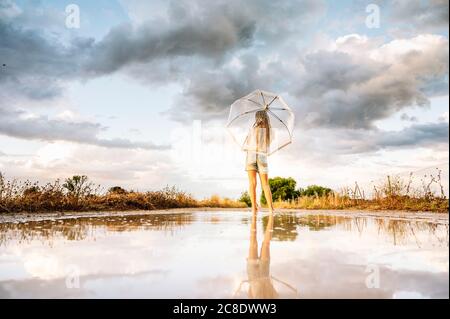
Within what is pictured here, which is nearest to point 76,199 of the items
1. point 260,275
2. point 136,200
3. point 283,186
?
point 136,200

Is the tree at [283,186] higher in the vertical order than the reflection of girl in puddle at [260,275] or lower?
higher

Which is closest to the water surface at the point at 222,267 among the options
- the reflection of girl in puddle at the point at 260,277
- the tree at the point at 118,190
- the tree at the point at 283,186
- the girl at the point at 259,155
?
the reflection of girl in puddle at the point at 260,277

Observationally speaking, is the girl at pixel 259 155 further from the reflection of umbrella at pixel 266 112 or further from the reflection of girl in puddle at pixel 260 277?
the reflection of girl in puddle at pixel 260 277

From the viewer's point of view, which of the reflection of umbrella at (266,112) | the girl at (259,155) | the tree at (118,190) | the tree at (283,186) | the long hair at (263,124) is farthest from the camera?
the tree at (283,186)

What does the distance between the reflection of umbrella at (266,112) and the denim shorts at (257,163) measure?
0.75m

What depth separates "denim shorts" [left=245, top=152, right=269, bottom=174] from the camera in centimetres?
1005

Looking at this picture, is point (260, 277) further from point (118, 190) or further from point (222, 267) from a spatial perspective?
point (118, 190)

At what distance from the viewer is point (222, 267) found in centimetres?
346

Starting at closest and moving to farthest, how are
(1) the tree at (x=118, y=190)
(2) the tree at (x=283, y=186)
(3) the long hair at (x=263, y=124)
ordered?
(3) the long hair at (x=263, y=124) < (1) the tree at (x=118, y=190) < (2) the tree at (x=283, y=186)

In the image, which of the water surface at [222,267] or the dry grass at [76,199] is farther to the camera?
the dry grass at [76,199]

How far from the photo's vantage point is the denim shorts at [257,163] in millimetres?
10047

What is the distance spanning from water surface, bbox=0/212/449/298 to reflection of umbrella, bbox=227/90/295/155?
540 centimetres
